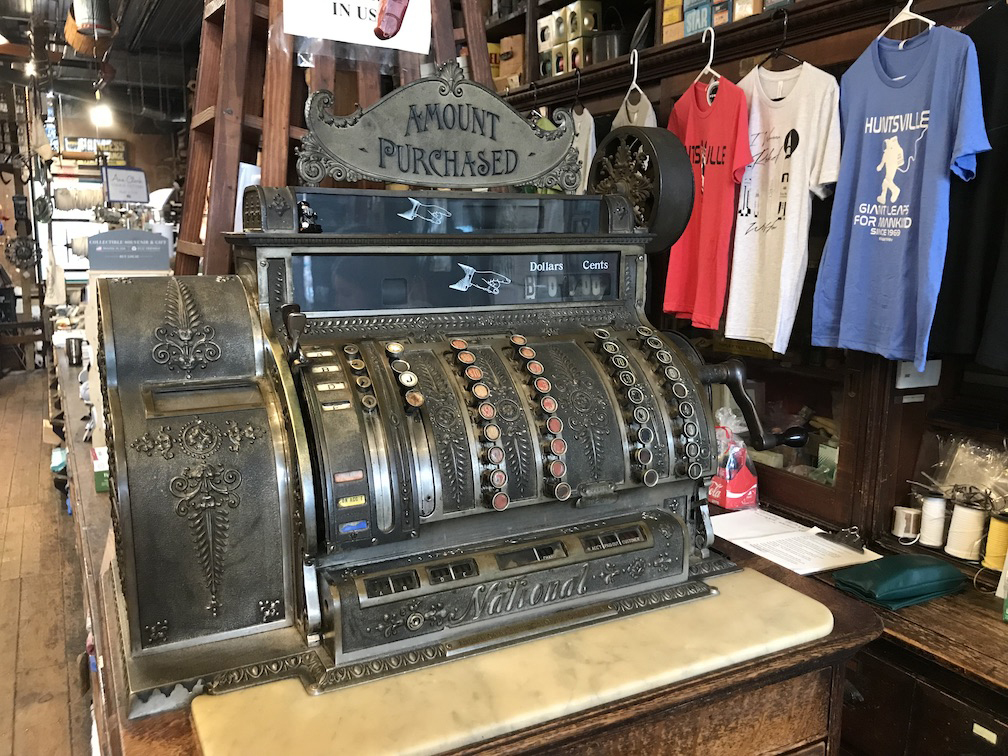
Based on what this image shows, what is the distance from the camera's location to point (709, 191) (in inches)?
102

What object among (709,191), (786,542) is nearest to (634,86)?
(709,191)

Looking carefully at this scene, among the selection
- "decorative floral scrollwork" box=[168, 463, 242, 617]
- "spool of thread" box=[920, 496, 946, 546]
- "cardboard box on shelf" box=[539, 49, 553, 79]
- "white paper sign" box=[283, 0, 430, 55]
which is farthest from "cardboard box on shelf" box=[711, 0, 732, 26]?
"decorative floral scrollwork" box=[168, 463, 242, 617]

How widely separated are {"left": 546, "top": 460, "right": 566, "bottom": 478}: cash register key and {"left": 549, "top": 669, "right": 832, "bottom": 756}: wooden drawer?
0.40 m

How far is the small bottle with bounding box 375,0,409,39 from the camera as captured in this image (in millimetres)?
1822

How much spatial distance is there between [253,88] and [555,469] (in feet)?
4.80

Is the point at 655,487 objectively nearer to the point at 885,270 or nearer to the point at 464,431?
the point at 464,431

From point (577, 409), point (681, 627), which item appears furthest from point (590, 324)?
point (681, 627)

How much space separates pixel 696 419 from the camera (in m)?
1.45

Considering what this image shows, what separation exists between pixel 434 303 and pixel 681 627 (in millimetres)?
719

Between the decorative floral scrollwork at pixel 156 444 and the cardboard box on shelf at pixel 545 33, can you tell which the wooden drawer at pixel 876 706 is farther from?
the cardboard box on shelf at pixel 545 33

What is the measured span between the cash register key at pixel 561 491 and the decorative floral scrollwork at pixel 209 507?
506 millimetres

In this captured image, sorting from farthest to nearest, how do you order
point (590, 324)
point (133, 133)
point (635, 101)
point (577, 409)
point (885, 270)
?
point (133, 133) < point (635, 101) < point (885, 270) < point (590, 324) < point (577, 409)

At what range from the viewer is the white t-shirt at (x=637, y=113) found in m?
2.79

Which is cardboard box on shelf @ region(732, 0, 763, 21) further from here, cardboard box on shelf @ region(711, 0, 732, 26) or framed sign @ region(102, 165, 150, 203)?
framed sign @ region(102, 165, 150, 203)
